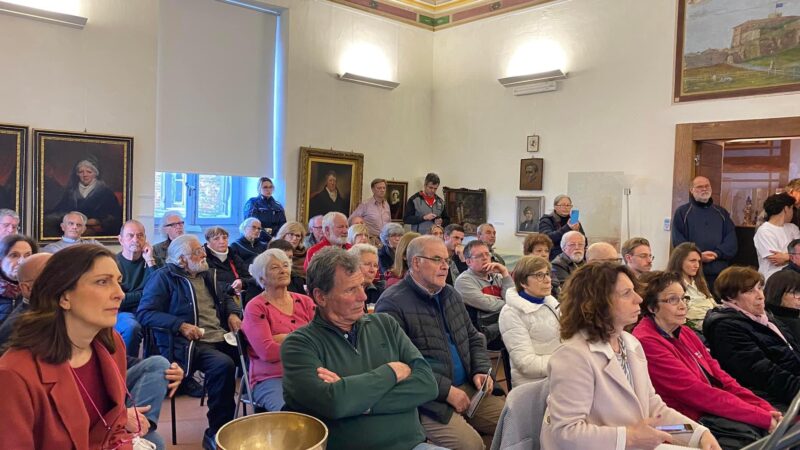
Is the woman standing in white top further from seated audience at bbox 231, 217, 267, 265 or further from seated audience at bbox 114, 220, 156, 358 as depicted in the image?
seated audience at bbox 114, 220, 156, 358

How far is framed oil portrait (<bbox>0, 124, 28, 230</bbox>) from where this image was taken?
657 centimetres

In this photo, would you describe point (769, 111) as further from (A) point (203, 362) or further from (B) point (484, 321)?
(A) point (203, 362)

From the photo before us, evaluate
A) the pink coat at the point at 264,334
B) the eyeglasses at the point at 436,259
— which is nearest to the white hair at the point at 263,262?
the pink coat at the point at 264,334

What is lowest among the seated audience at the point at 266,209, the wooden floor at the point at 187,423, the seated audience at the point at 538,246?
the wooden floor at the point at 187,423

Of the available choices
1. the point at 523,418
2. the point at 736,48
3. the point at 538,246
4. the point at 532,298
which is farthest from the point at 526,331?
the point at 736,48

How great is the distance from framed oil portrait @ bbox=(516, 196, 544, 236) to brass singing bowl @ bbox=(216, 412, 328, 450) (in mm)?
7552

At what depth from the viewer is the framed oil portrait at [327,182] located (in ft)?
29.5

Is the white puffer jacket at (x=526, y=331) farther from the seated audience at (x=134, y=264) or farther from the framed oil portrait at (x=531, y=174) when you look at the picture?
the framed oil portrait at (x=531, y=174)

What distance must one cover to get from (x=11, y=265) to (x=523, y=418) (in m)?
2.96

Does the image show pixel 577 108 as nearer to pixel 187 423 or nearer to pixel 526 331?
pixel 526 331

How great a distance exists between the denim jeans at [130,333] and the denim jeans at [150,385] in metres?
1.77

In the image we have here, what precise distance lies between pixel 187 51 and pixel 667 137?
21.0 feet

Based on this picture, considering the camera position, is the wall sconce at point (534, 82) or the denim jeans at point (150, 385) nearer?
the denim jeans at point (150, 385)

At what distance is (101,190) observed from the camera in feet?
23.5
